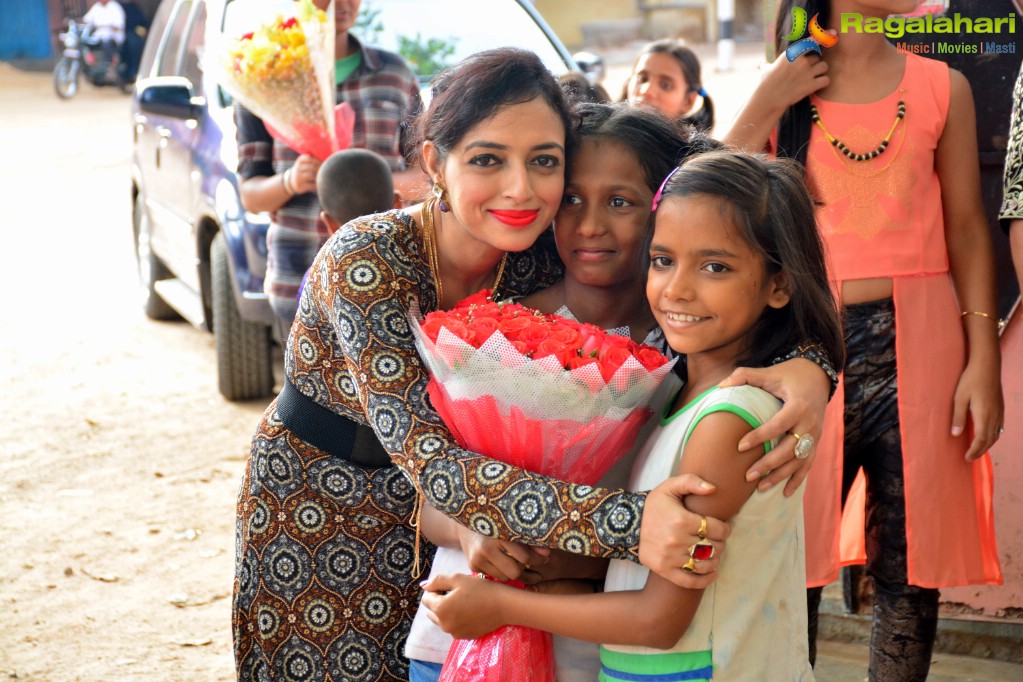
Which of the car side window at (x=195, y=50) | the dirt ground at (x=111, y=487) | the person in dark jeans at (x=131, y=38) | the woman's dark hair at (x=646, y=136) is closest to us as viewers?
the woman's dark hair at (x=646, y=136)

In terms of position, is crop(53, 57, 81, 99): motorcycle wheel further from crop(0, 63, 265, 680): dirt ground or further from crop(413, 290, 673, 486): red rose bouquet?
crop(413, 290, 673, 486): red rose bouquet

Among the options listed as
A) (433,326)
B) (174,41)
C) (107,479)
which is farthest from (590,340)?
(174,41)

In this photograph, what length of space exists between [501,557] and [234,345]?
15.0 ft

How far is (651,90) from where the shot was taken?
16.8ft

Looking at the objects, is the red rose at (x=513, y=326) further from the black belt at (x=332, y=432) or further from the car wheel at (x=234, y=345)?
the car wheel at (x=234, y=345)

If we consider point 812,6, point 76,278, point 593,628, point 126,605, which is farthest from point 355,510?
point 76,278

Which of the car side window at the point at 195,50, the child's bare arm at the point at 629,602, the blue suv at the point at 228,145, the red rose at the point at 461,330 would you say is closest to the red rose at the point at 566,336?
the red rose at the point at 461,330

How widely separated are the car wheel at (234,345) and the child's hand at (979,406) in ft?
13.5

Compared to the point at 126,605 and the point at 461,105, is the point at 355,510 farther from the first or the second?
the point at 126,605

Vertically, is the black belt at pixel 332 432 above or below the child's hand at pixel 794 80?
below

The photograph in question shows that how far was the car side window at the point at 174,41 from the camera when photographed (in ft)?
23.3

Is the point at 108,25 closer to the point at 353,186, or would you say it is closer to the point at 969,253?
the point at 353,186

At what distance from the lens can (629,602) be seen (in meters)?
1.78

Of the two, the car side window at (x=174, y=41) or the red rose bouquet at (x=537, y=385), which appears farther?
the car side window at (x=174, y=41)
